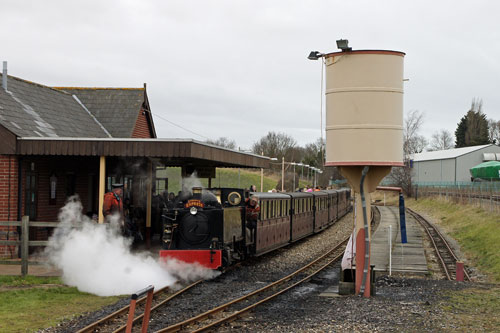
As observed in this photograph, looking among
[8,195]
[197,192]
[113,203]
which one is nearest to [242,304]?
[197,192]

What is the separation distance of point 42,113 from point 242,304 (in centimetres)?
1107

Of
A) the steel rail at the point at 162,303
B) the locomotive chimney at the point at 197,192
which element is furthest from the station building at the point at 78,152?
the steel rail at the point at 162,303

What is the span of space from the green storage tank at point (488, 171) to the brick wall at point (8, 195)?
49624mm

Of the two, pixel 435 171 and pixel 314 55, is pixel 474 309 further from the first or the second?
pixel 435 171

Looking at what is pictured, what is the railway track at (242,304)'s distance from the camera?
30.3ft

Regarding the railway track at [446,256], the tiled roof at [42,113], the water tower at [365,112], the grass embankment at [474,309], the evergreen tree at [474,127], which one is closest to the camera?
the grass embankment at [474,309]

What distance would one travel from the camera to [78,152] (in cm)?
1540

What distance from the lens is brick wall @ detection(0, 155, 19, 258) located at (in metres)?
15.7

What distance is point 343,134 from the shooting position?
454 inches

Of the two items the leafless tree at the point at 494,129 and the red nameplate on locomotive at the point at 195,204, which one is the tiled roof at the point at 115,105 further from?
the leafless tree at the point at 494,129

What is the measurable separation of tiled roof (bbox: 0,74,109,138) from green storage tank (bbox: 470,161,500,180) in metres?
44.2

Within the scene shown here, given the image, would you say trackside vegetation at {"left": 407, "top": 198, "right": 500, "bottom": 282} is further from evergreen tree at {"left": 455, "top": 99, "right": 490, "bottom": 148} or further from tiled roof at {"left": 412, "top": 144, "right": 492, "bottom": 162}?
evergreen tree at {"left": 455, "top": 99, "right": 490, "bottom": 148}

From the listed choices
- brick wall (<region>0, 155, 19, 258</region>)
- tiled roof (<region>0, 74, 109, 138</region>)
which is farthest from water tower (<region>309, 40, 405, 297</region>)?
brick wall (<region>0, 155, 19, 258</region>)

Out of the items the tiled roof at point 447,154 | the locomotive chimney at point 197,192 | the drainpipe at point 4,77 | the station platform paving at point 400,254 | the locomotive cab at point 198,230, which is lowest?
the station platform paving at point 400,254
